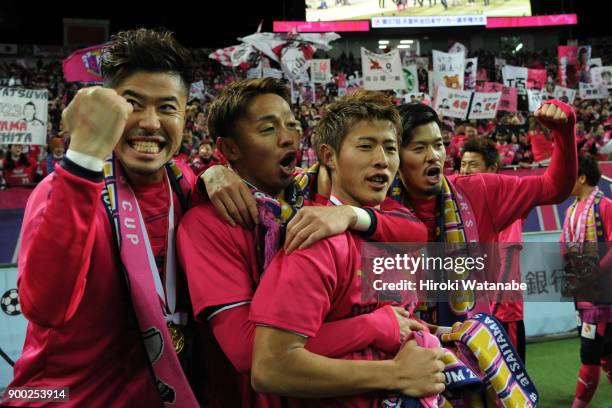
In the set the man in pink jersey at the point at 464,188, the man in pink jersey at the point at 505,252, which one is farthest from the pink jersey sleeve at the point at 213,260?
the man in pink jersey at the point at 505,252

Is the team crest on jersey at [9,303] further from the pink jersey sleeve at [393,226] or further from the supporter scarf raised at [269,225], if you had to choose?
the pink jersey sleeve at [393,226]

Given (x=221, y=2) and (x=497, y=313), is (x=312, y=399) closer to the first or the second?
(x=497, y=313)

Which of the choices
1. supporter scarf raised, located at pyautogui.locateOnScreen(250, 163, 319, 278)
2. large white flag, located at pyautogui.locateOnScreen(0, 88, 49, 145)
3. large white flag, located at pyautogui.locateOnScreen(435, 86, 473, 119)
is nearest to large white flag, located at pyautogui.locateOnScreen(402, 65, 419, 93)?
large white flag, located at pyautogui.locateOnScreen(435, 86, 473, 119)

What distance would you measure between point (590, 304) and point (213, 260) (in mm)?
3748

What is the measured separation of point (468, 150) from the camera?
4512mm

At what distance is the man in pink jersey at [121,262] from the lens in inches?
52.4

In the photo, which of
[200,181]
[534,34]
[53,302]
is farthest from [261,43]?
[534,34]

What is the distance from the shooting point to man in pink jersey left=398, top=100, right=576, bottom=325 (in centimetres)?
256

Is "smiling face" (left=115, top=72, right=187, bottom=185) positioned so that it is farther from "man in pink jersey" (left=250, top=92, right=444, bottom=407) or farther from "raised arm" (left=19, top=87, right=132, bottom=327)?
"man in pink jersey" (left=250, top=92, right=444, bottom=407)

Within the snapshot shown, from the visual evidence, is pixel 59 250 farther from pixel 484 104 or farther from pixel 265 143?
pixel 484 104

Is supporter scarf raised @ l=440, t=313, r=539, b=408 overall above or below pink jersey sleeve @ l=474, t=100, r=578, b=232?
below

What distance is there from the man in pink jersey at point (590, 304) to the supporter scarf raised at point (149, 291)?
11.4ft

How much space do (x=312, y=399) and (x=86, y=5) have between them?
24.7m

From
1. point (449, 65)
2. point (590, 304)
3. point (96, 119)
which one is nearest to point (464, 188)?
point (96, 119)
